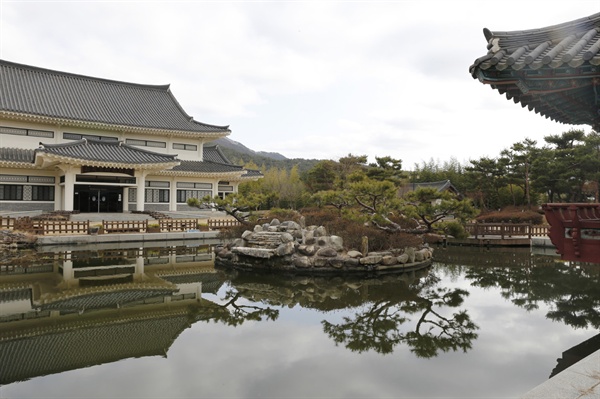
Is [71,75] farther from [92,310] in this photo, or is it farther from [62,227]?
[92,310]

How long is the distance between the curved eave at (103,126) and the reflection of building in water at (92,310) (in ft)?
45.9

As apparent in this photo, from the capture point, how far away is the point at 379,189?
10.5m

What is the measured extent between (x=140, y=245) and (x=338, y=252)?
9.75 meters

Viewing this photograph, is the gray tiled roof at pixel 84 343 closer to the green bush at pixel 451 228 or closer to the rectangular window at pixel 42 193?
the green bush at pixel 451 228

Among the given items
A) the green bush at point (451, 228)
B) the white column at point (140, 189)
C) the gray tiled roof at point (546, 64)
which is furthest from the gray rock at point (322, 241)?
the white column at point (140, 189)

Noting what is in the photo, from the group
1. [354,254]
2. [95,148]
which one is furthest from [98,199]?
[354,254]

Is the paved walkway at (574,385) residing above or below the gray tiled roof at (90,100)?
below

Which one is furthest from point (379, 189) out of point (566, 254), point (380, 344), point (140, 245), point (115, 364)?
point (140, 245)

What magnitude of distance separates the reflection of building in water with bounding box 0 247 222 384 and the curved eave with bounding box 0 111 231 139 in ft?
45.9

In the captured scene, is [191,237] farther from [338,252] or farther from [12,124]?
[12,124]

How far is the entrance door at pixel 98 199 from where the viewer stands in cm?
2261

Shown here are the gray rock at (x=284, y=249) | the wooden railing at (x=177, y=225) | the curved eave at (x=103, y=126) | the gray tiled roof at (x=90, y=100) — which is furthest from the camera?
the gray tiled roof at (x=90, y=100)

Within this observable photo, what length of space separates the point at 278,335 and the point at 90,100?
2629 centimetres

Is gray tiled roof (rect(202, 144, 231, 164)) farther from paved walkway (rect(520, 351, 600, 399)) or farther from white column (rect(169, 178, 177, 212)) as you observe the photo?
paved walkway (rect(520, 351, 600, 399))
